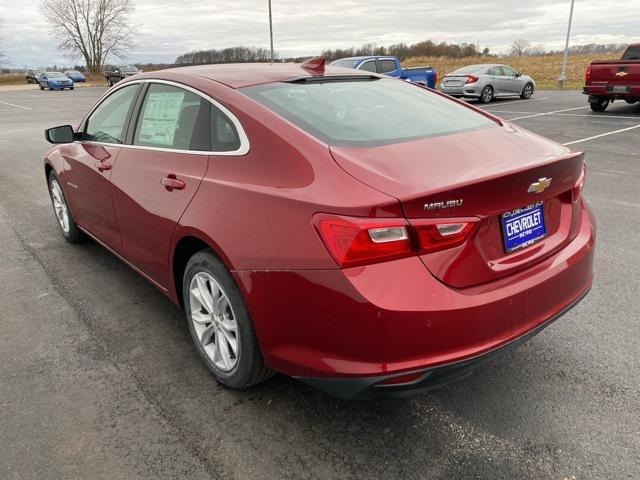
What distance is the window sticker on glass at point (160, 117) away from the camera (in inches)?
121

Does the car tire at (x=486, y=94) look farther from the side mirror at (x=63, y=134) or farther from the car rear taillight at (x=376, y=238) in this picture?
the car rear taillight at (x=376, y=238)

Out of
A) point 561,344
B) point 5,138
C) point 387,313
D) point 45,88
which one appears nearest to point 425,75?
point 5,138

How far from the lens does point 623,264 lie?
427cm

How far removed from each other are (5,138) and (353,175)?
47.3ft

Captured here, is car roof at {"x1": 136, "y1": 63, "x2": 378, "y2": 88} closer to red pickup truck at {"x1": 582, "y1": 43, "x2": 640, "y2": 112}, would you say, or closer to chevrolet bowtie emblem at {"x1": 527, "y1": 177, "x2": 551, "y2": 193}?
chevrolet bowtie emblem at {"x1": 527, "y1": 177, "x2": 551, "y2": 193}

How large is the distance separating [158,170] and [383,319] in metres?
1.73

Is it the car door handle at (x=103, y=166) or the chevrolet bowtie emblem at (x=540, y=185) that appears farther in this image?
the car door handle at (x=103, y=166)

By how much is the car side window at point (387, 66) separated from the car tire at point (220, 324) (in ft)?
51.7

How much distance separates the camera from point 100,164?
12.3 ft

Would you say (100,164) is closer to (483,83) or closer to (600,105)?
(600,105)

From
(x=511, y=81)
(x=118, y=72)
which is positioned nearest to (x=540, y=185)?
(x=511, y=81)

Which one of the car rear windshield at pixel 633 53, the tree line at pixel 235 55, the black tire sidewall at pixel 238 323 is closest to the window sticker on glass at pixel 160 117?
the black tire sidewall at pixel 238 323

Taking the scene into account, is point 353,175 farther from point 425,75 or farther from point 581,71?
point 581,71

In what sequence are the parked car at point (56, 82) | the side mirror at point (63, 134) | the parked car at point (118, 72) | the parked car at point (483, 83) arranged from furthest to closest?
the parked car at point (118, 72) < the parked car at point (56, 82) < the parked car at point (483, 83) < the side mirror at point (63, 134)
